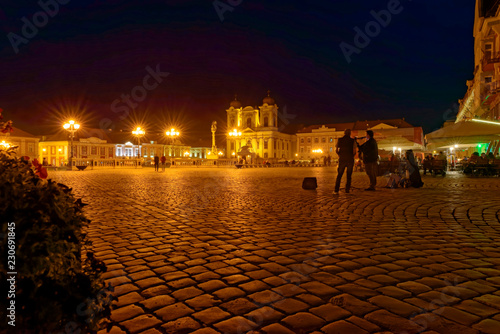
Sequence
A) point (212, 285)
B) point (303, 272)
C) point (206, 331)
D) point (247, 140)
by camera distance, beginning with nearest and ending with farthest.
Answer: point (206, 331) < point (212, 285) < point (303, 272) < point (247, 140)

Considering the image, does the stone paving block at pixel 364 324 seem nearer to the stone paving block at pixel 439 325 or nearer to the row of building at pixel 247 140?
the stone paving block at pixel 439 325

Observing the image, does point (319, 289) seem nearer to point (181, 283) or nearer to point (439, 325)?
point (439, 325)

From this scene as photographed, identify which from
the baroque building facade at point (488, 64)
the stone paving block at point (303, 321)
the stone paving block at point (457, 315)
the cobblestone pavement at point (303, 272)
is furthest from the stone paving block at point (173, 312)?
the baroque building facade at point (488, 64)

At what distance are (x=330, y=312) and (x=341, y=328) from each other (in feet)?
0.72

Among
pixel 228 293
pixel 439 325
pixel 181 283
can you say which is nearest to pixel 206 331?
pixel 228 293

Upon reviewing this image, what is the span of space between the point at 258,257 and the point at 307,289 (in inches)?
41.0

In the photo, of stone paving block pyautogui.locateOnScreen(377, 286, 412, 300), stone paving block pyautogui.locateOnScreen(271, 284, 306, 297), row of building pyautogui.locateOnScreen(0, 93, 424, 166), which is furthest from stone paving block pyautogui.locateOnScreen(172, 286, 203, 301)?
row of building pyautogui.locateOnScreen(0, 93, 424, 166)

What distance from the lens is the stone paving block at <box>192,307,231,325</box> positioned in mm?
2307

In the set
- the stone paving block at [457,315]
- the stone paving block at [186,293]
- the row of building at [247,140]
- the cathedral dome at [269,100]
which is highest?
the cathedral dome at [269,100]

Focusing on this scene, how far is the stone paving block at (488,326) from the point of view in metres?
2.14

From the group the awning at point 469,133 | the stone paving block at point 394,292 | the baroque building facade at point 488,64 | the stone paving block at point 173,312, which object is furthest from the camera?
the baroque building facade at point 488,64

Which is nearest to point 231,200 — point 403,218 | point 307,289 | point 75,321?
point 403,218

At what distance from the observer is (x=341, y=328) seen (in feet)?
7.18

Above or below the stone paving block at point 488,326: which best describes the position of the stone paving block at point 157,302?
below
